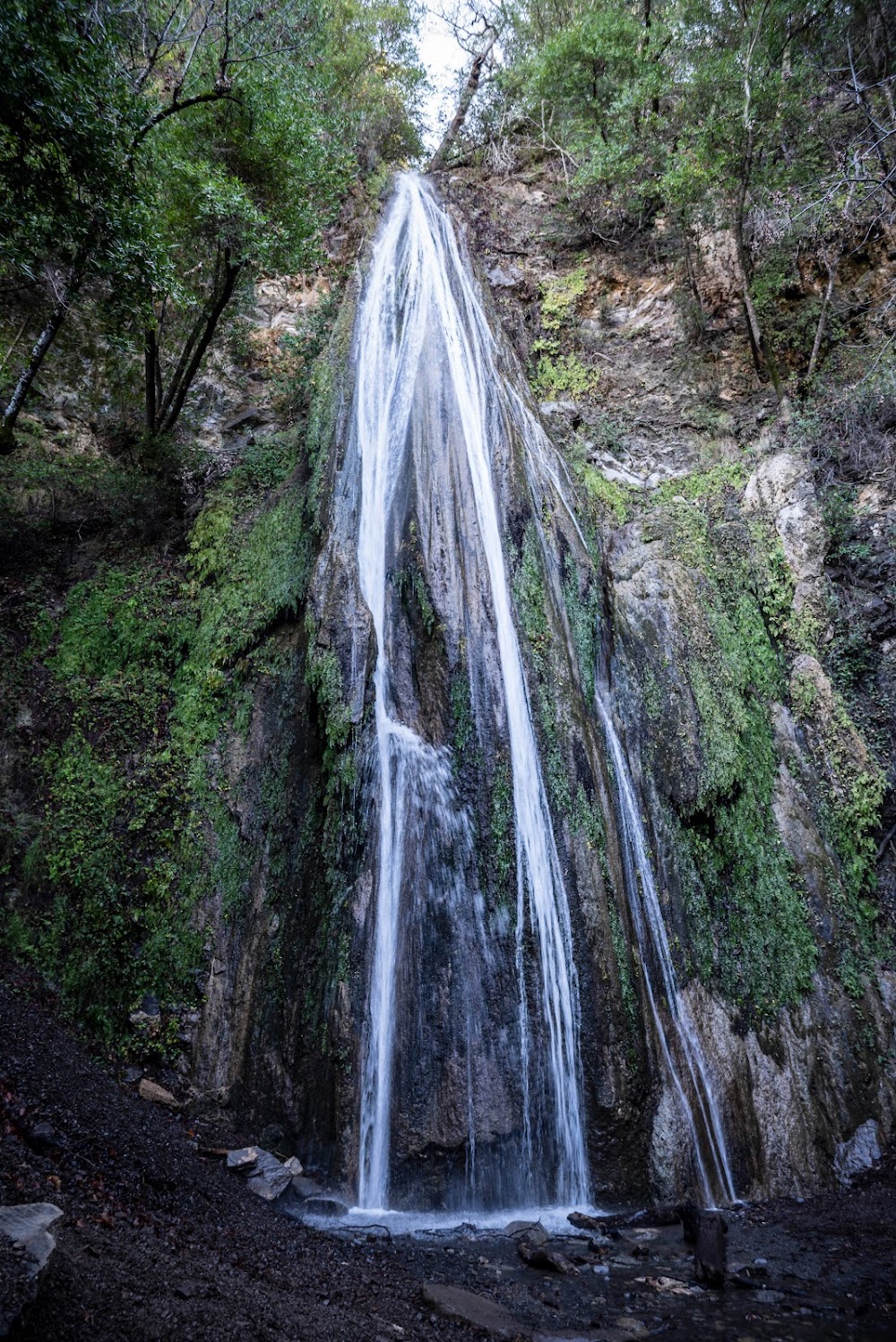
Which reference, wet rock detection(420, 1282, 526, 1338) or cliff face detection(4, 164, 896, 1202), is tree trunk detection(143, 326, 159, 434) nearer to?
cliff face detection(4, 164, 896, 1202)

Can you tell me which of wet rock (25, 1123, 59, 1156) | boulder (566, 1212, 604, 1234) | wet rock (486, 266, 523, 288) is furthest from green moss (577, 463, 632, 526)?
wet rock (25, 1123, 59, 1156)

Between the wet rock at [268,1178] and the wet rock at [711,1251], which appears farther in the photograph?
the wet rock at [268,1178]

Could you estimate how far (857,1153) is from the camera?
20.4 ft

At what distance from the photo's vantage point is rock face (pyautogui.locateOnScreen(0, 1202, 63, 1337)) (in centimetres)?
202

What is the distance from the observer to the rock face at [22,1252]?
2.02 meters

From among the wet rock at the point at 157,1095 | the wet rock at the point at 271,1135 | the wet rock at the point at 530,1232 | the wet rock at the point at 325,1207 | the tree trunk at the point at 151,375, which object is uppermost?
the tree trunk at the point at 151,375

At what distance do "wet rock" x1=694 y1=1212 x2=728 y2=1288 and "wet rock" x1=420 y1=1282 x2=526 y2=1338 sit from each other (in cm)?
154

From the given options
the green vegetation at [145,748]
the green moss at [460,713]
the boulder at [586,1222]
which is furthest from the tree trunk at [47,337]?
the boulder at [586,1222]

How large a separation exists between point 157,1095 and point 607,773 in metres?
5.18

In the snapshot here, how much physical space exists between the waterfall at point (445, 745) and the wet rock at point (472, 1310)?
153 centimetres

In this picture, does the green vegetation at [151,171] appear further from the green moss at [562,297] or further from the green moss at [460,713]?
the green moss at [460,713]

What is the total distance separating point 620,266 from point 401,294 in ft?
20.3

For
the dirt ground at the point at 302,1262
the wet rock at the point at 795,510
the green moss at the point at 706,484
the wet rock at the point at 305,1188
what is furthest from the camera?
the green moss at the point at 706,484

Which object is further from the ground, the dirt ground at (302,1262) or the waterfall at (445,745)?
the waterfall at (445,745)
